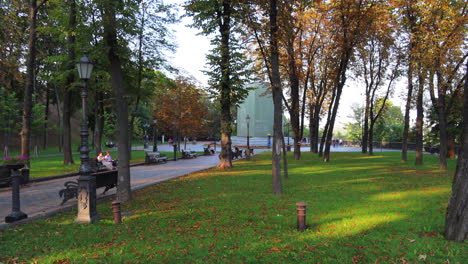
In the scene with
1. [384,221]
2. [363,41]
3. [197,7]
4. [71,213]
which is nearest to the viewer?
[384,221]

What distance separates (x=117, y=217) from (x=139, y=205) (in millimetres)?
1994

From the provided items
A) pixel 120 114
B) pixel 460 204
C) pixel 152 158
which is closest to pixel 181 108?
pixel 152 158

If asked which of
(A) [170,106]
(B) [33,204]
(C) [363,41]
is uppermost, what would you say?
(C) [363,41]

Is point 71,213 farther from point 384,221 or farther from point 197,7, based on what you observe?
point 197,7

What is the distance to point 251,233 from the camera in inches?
234

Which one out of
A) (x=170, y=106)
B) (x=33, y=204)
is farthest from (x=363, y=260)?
(x=170, y=106)

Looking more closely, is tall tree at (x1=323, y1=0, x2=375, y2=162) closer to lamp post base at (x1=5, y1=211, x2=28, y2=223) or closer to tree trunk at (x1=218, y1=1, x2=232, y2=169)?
tree trunk at (x1=218, y1=1, x2=232, y2=169)

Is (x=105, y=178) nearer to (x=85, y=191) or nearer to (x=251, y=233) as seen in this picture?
(x=85, y=191)

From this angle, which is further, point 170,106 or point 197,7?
point 170,106

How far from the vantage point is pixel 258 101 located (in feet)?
160

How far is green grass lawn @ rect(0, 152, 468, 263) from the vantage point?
4789 millimetres

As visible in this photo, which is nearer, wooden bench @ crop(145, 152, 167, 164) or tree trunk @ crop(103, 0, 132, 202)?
tree trunk @ crop(103, 0, 132, 202)

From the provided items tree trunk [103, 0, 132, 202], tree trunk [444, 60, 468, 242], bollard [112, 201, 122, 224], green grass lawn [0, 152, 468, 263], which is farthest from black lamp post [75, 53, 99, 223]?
tree trunk [444, 60, 468, 242]

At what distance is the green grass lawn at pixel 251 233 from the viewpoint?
4.79m
